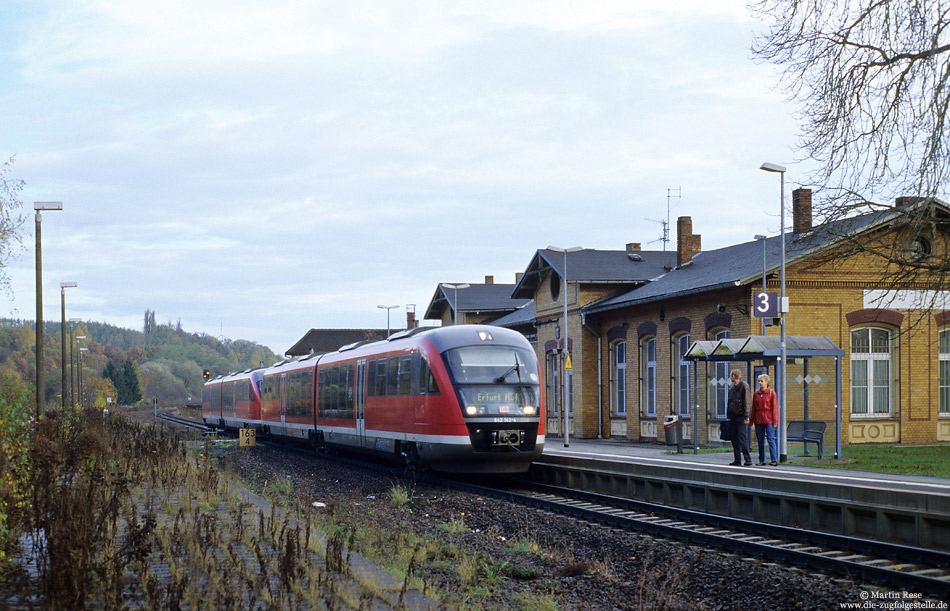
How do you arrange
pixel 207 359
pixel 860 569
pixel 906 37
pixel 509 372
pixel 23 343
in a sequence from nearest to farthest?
pixel 860 569 → pixel 906 37 → pixel 509 372 → pixel 23 343 → pixel 207 359

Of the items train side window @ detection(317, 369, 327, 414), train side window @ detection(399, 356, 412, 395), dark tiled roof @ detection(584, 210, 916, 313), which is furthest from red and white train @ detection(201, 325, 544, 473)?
dark tiled roof @ detection(584, 210, 916, 313)

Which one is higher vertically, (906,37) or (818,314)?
(906,37)

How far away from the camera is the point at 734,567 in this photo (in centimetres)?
938

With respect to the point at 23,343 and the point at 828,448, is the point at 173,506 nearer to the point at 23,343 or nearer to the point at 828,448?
the point at 828,448

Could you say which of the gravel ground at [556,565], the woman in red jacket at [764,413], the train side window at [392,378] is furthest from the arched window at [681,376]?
the gravel ground at [556,565]

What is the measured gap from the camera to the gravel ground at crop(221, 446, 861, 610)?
8.02 metres

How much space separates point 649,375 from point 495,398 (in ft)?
48.1

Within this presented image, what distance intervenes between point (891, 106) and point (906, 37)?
109 cm

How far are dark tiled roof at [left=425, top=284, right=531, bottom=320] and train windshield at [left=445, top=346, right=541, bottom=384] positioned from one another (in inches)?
1238

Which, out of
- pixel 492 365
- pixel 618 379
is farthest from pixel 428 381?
pixel 618 379

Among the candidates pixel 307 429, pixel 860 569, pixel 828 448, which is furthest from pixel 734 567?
pixel 307 429

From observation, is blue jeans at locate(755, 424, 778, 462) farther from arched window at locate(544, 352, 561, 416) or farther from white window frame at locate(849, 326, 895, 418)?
arched window at locate(544, 352, 561, 416)

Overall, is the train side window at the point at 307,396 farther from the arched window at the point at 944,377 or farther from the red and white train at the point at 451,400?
the arched window at the point at 944,377

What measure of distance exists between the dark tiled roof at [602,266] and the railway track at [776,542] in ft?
62.0
